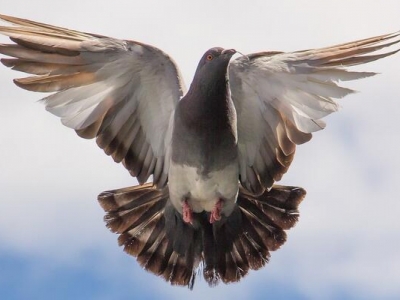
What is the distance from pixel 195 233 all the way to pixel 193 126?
1.67 meters

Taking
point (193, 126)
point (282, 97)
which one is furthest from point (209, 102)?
point (282, 97)

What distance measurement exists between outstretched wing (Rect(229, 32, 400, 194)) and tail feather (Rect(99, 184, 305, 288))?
0.42m

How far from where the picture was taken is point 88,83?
41.1 feet

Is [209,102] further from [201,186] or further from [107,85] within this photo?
[107,85]

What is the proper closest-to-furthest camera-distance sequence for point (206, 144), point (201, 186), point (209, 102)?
point (209, 102), point (206, 144), point (201, 186)

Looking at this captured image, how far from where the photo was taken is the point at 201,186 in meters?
12.6

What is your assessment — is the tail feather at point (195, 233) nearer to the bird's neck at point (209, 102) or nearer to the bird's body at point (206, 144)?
the bird's body at point (206, 144)

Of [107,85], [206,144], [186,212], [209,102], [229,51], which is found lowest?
[186,212]

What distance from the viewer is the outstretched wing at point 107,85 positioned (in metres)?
11.9

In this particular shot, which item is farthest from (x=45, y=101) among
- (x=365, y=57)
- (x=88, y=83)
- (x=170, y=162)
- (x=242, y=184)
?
(x=365, y=57)

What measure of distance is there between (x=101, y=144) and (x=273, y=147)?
2.08 metres

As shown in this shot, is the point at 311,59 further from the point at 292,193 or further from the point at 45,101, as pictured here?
the point at 45,101

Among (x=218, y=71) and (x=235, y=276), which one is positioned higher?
(x=218, y=71)

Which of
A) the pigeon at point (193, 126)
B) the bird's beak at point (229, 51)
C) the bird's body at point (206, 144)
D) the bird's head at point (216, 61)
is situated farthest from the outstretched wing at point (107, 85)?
the bird's beak at point (229, 51)
